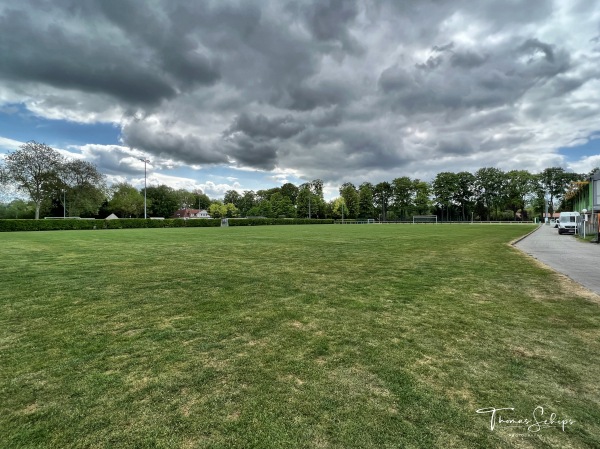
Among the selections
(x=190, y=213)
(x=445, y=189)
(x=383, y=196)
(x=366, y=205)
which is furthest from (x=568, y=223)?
(x=190, y=213)

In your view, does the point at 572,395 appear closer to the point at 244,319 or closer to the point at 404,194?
the point at 244,319

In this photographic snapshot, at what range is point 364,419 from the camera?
236 cm

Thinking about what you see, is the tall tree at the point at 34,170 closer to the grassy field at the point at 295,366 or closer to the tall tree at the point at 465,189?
the grassy field at the point at 295,366

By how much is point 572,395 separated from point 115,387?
158 inches

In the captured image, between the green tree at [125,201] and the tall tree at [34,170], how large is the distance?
3357cm

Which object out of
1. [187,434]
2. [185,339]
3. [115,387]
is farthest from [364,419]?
[185,339]

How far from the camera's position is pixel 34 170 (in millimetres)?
49969

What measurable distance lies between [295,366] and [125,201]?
9685 cm

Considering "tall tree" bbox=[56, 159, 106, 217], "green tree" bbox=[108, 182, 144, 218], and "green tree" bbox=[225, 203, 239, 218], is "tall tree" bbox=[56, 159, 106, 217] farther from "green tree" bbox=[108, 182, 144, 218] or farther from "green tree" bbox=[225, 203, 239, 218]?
"green tree" bbox=[225, 203, 239, 218]

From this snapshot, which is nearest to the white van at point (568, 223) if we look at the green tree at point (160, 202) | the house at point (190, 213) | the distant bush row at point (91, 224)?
the distant bush row at point (91, 224)

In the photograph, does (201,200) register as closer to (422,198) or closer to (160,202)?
(160,202)

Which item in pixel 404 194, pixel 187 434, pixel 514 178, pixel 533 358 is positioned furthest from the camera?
pixel 404 194

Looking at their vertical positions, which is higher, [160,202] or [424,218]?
[160,202]

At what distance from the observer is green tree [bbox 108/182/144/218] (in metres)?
86.7
